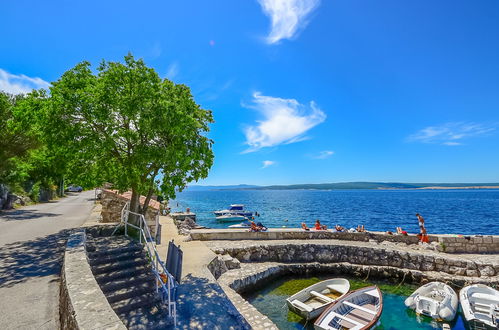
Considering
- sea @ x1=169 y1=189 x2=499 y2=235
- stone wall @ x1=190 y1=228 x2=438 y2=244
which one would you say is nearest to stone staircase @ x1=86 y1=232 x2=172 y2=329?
stone wall @ x1=190 y1=228 x2=438 y2=244

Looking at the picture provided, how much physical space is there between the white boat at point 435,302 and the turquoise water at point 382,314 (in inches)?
13.6

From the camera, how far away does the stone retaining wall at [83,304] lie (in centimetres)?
380

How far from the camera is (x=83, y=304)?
4348mm

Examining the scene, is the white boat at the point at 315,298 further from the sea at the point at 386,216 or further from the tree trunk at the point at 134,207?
the sea at the point at 386,216

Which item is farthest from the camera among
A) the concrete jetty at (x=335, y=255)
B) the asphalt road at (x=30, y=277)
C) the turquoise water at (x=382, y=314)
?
the concrete jetty at (x=335, y=255)

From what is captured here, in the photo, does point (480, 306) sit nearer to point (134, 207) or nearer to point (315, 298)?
point (315, 298)

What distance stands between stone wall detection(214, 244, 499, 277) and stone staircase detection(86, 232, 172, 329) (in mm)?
8397

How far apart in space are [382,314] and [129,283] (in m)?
12.1

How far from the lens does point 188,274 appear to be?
1001 centimetres

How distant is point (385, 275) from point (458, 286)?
148 inches

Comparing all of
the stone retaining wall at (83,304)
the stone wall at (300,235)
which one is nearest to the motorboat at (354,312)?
the stone wall at (300,235)

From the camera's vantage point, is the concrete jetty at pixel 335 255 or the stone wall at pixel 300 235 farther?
the stone wall at pixel 300 235

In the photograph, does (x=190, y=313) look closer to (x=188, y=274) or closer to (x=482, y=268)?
(x=188, y=274)

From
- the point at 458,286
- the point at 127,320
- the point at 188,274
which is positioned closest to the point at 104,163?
the point at 188,274
